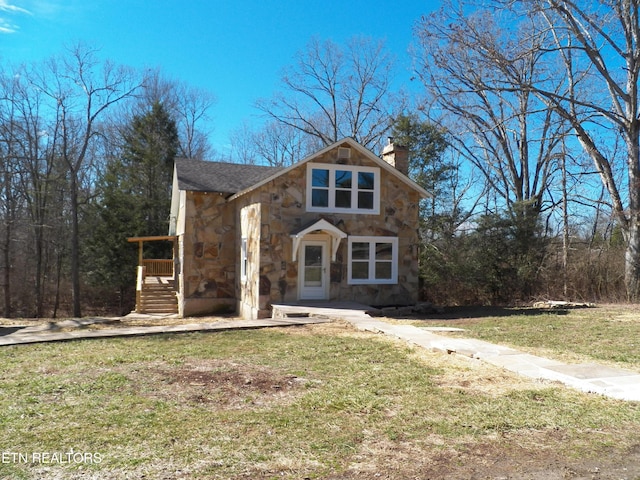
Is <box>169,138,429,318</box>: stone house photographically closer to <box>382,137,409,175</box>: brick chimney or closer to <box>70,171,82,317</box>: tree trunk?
<box>382,137,409,175</box>: brick chimney

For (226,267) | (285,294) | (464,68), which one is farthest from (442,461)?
(464,68)

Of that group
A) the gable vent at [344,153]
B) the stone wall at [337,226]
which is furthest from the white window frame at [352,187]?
the gable vent at [344,153]

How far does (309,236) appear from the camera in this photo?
605 inches

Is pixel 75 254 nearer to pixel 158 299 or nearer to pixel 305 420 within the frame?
pixel 158 299

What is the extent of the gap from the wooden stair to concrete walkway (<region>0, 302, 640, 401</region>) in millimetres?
5562

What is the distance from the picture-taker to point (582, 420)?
4770 mm

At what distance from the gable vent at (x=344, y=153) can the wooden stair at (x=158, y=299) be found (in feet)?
31.3

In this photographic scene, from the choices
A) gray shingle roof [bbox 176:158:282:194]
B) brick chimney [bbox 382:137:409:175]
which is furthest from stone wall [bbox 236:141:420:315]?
brick chimney [bbox 382:137:409:175]

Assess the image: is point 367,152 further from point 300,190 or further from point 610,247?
point 610,247

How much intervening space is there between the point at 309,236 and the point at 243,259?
2.75 meters

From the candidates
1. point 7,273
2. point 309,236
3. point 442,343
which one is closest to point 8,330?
point 309,236

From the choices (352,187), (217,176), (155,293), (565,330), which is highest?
(217,176)

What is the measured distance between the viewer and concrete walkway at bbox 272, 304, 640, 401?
581 centimetres

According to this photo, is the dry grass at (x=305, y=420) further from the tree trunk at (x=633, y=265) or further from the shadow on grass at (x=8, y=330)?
the tree trunk at (x=633, y=265)
